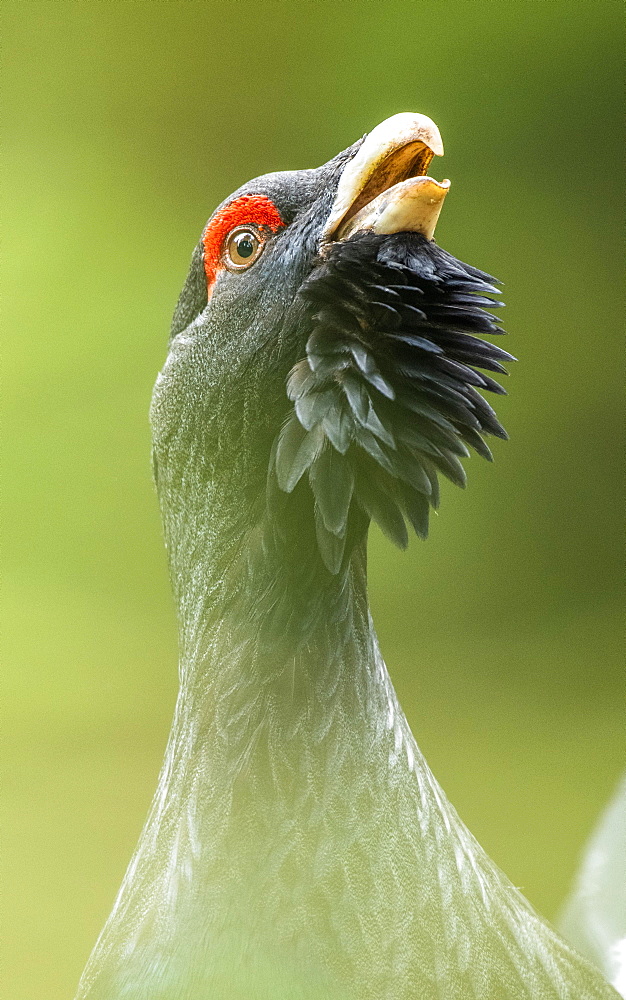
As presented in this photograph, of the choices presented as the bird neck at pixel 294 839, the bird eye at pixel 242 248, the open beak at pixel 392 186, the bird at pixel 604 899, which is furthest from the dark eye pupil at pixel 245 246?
the bird at pixel 604 899

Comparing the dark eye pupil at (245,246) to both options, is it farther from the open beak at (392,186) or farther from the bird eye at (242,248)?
the open beak at (392,186)

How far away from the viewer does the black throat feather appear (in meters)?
0.95

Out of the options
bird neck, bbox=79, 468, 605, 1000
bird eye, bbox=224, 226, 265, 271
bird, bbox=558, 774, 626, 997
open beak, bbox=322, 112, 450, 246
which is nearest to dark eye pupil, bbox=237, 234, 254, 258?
bird eye, bbox=224, 226, 265, 271

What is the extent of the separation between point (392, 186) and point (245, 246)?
0.19 metres

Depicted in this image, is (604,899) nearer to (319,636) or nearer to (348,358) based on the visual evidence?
(319,636)

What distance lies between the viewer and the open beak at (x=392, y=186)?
0.94m

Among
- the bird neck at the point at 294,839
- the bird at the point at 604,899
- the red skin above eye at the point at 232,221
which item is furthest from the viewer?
the bird at the point at 604,899

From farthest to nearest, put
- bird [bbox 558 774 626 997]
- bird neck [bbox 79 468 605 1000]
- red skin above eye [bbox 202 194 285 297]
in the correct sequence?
bird [bbox 558 774 626 997] → red skin above eye [bbox 202 194 285 297] → bird neck [bbox 79 468 605 1000]

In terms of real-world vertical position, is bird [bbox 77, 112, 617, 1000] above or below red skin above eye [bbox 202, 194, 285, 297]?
below

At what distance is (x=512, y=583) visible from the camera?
6.96ft

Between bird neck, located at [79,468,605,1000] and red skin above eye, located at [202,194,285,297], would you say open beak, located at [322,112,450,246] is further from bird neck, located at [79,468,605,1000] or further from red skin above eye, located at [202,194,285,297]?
bird neck, located at [79,468,605,1000]

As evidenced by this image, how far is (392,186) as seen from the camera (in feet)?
3.22

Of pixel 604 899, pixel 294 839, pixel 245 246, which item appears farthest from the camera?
pixel 604 899

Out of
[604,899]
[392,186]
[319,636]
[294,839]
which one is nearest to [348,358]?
[392,186]
